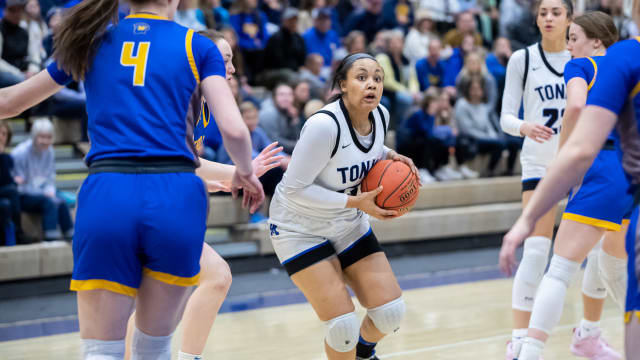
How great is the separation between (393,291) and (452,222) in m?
4.96

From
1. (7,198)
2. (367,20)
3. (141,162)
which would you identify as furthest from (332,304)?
(367,20)

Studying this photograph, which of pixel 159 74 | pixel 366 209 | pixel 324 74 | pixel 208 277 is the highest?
pixel 159 74

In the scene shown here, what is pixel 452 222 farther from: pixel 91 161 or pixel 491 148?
pixel 91 161

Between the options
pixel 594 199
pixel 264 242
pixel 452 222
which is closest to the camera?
pixel 594 199

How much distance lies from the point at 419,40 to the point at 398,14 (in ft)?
3.06

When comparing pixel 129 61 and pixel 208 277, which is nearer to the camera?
pixel 129 61

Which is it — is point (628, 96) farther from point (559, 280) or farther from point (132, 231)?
point (559, 280)

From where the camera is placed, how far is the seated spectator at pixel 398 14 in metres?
11.4

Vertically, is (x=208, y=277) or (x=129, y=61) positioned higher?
(x=129, y=61)

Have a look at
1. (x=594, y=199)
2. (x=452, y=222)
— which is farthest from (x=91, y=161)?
(x=452, y=222)

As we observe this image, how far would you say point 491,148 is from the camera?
961 centimetres

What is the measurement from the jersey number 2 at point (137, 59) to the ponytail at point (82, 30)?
10cm

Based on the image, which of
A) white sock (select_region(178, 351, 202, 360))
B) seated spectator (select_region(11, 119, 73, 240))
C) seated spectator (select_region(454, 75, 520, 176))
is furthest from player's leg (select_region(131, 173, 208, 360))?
seated spectator (select_region(454, 75, 520, 176))

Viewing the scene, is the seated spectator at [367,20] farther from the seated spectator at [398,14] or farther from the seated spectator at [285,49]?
the seated spectator at [285,49]
